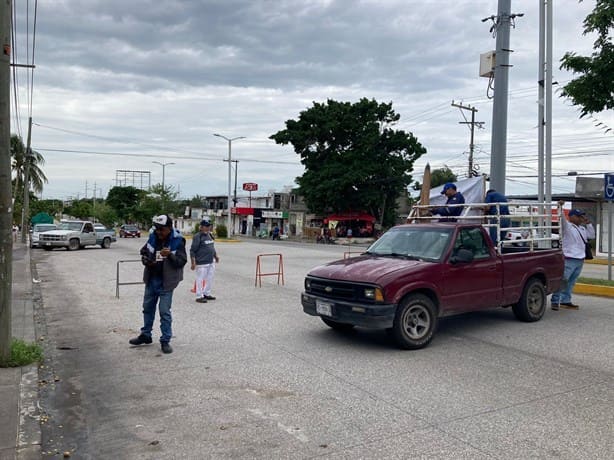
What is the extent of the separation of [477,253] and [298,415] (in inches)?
177

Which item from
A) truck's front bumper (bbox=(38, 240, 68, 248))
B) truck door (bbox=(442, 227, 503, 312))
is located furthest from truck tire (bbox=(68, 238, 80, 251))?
truck door (bbox=(442, 227, 503, 312))

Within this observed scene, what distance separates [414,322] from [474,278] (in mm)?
1318

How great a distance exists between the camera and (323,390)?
5.47 m

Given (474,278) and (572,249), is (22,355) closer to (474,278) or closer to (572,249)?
(474,278)

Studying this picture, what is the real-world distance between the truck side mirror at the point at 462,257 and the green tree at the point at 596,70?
5.11m

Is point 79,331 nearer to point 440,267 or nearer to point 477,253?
point 440,267

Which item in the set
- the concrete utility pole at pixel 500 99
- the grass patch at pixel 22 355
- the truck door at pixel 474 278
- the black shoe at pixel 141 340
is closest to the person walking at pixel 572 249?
the concrete utility pole at pixel 500 99

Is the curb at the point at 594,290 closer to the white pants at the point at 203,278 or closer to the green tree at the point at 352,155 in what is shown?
the white pants at the point at 203,278

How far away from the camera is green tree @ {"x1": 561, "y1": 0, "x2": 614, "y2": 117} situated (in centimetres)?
1002

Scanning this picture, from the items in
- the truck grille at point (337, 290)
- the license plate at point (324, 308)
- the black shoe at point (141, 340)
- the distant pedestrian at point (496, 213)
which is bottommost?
the black shoe at point (141, 340)

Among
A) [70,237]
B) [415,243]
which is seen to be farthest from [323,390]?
[70,237]

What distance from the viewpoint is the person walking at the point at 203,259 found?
448 inches

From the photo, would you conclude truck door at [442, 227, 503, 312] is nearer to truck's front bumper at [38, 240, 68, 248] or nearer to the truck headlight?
the truck headlight

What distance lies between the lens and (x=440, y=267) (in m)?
7.42
